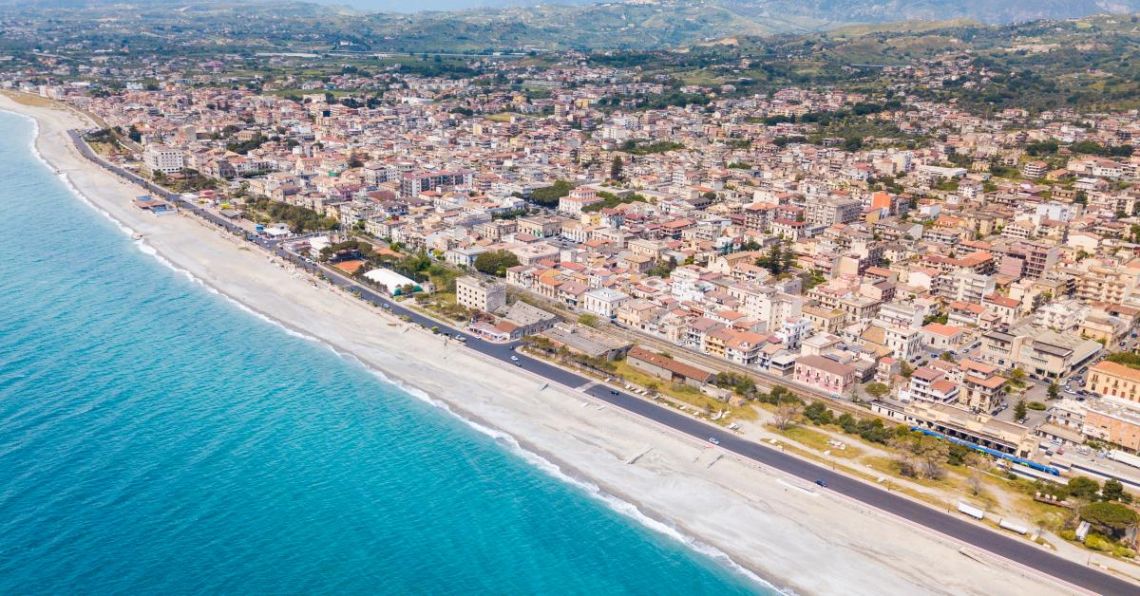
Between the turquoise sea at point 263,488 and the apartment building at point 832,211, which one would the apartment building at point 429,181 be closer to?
the apartment building at point 832,211

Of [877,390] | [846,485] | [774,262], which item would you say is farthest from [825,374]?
[774,262]

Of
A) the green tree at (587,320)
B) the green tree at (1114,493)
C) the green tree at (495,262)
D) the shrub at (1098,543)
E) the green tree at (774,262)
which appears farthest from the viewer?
the green tree at (774,262)

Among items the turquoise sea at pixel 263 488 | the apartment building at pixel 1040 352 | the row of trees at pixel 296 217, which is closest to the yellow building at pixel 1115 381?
the apartment building at pixel 1040 352

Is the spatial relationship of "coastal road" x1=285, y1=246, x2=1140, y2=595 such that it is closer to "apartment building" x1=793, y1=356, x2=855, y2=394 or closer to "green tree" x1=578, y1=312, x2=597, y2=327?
"green tree" x1=578, y1=312, x2=597, y2=327

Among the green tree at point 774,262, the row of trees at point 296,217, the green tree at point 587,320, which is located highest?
the row of trees at point 296,217

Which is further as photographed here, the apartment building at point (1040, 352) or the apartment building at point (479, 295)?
the apartment building at point (479, 295)

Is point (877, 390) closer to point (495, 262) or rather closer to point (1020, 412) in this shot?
point (1020, 412)

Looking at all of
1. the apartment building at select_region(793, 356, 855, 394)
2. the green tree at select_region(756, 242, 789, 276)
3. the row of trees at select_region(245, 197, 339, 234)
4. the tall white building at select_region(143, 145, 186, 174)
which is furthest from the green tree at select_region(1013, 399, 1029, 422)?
the tall white building at select_region(143, 145, 186, 174)
